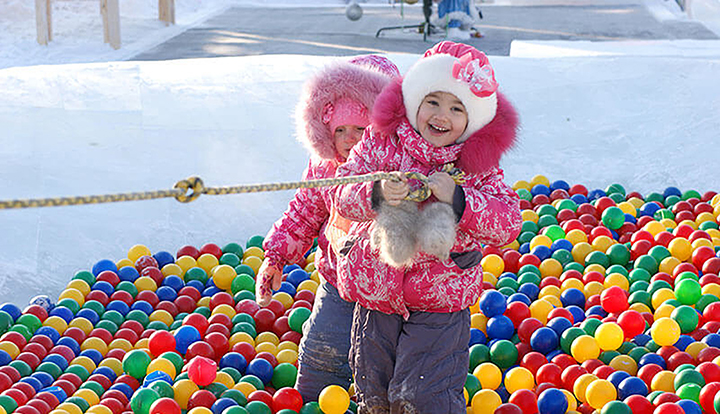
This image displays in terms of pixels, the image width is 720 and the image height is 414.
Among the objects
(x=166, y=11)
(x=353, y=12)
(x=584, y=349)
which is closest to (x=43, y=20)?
(x=166, y=11)

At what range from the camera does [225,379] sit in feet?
8.61

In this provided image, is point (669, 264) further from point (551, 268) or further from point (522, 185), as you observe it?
point (522, 185)

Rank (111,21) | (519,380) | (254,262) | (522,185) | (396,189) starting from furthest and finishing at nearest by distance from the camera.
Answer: (111,21), (522,185), (254,262), (519,380), (396,189)

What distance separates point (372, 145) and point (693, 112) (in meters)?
3.26

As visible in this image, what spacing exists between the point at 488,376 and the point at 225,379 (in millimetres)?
780

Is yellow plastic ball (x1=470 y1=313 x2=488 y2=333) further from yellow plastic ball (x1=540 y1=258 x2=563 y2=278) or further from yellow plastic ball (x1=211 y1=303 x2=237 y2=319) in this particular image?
yellow plastic ball (x1=211 y1=303 x2=237 y2=319)

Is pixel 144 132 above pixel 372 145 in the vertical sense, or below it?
below

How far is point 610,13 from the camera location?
12.8m

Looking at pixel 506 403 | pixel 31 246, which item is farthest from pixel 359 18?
pixel 506 403

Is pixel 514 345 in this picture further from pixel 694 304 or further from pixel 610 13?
pixel 610 13

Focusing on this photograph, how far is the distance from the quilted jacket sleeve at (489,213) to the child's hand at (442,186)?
4cm

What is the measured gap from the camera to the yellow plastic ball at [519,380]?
8.54 feet

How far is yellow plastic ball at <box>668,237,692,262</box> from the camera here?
11.3 ft

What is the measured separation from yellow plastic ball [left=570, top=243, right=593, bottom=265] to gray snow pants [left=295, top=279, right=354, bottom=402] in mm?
1367
